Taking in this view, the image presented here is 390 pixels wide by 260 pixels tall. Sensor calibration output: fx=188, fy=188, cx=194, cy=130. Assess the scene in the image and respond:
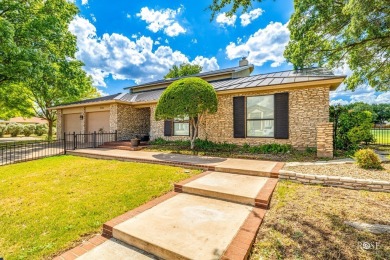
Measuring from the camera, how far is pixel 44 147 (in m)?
12.1

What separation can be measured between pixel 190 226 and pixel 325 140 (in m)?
6.60

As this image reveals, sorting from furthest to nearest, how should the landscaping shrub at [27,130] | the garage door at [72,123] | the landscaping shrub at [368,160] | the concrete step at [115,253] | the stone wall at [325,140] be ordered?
the landscaping shrub at [27,130] → the garage door at [72,123] → the stone wall at [325,140] → the landscaping shrub at [368,160] → the concrete step at [115,253]

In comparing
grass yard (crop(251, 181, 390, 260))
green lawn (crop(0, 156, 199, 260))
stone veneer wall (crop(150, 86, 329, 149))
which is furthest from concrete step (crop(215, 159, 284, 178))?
stone veneer wall (crop(150, 86, 329, 149))

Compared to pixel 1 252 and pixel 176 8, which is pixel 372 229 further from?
pixel 176 8

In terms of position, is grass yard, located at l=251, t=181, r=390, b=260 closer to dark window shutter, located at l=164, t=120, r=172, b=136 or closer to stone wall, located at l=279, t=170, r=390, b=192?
stone wall, located at l=279, t=170, r=390, b=192

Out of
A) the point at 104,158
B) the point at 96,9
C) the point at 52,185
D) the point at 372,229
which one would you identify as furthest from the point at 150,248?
the point at 96,9

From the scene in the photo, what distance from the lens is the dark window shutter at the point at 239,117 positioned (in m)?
9.48

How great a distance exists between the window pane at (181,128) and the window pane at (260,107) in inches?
151

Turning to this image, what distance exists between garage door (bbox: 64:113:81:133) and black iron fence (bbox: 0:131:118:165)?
0.53 m

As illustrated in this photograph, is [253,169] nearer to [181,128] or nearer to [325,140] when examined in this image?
[325,140]

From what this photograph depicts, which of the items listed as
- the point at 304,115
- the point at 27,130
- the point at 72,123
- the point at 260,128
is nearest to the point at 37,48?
the point at 72,123

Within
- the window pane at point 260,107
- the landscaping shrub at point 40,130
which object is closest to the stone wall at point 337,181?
the window pane at point 260,107

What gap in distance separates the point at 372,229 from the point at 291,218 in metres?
1.08

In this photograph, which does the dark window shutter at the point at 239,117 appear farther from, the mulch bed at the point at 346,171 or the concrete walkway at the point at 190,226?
the concrete walkway at the point at 190,226
